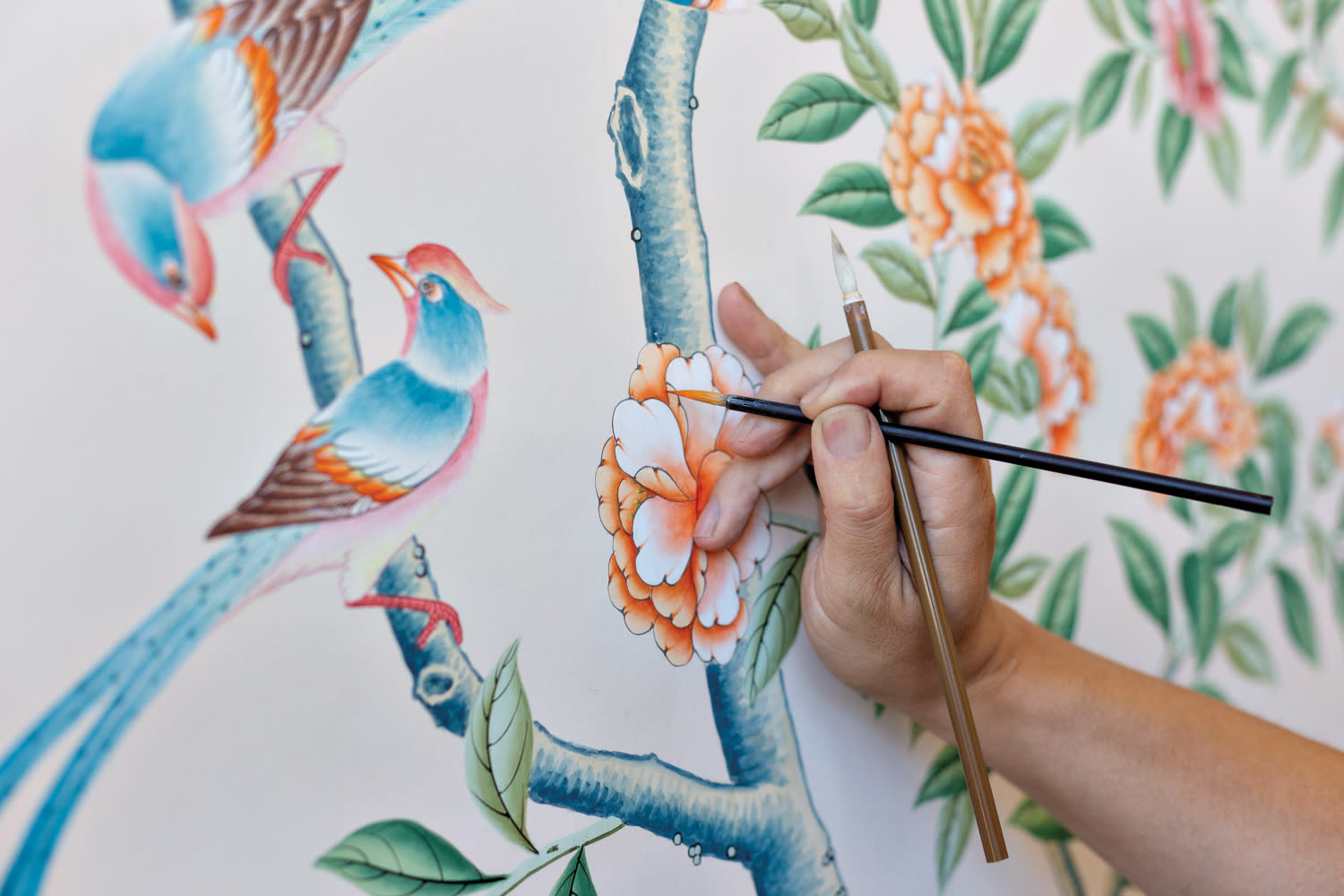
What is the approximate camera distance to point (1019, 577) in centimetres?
52

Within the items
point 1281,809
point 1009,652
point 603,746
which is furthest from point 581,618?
point 1281,809

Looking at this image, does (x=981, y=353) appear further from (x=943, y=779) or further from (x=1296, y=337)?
(x=1296, y=337)

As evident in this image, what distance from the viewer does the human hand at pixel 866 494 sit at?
0.35m

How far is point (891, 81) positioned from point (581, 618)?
0.31 meters

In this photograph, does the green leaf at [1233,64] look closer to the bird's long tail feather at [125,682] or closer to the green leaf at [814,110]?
the green leaf at [814,110]

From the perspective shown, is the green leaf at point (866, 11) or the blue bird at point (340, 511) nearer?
the blue bird at point (340, 511)

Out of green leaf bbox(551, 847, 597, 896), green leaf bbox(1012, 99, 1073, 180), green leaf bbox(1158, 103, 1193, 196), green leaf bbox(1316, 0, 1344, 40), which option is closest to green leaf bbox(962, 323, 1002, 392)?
green leaf bbox(1012, 99, 1073, 180)

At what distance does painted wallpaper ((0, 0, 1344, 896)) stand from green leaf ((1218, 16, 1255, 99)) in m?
0.14

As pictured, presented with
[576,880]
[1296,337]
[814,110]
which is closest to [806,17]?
[814,110]

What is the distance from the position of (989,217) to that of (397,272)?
0.34 meters

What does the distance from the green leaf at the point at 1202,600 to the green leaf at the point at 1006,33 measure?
0.33 metres

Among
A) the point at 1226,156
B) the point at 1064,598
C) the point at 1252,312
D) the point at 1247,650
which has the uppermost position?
the point at 1226,156

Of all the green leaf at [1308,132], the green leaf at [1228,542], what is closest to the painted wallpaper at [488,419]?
the green leaf at [1228,542]

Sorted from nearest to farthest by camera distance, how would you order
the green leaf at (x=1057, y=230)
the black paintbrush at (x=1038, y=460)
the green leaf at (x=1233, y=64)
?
the black paintbrush at (x=1038, y=460)
the green leaf at (x=1057, y=230)
the green leaf at (x=1233, y=64)
